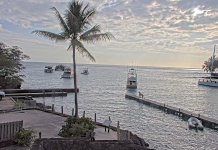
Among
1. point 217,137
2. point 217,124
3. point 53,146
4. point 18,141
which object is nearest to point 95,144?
point 53,146

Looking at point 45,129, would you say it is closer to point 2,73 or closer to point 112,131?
point 112,131

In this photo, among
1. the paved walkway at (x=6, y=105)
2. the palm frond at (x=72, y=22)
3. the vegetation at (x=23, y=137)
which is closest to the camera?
the vegetation at (x=23, y=137)

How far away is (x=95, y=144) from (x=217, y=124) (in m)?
22.6

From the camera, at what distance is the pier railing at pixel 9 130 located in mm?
10219

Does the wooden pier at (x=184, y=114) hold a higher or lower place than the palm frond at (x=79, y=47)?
lower

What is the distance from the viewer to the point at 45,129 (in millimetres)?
15094

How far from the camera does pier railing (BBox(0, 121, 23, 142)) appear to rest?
33.5 ft

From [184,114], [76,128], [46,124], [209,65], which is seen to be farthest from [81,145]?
[209,65]

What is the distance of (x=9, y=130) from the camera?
10445 millimetres

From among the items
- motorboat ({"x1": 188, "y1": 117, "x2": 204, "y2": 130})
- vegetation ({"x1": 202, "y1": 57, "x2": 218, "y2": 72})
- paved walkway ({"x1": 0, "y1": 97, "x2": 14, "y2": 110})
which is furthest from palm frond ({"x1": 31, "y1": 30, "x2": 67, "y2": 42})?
vegetation ({"x1": 202, "y1": 57, "x2": 218, "y2": 72})

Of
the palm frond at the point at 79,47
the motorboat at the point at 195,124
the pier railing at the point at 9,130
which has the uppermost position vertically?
the palm frond at the point at 79,47

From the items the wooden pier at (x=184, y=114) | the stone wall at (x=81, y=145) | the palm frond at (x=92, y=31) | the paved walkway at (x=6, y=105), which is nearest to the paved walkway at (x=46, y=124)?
the paved walkway at (x=6, y=105)

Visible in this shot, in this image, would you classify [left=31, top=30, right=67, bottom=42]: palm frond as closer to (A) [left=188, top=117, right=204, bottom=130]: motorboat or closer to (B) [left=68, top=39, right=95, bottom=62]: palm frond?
(B) [left=68, top=39, right=95, bottom=62]: palm frond

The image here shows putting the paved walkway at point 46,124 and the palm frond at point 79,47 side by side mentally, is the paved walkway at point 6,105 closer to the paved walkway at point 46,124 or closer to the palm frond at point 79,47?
the paved walkway at point 46,124
